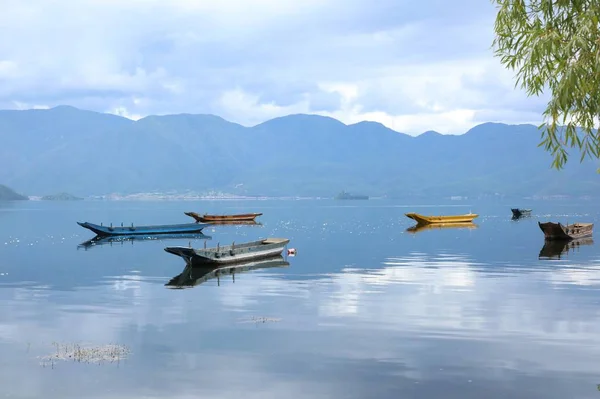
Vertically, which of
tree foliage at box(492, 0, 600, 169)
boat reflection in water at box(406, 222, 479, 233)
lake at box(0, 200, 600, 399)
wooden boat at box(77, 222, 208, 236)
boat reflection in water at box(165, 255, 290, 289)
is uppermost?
tree foliage at box(492, 0, 600, 169)

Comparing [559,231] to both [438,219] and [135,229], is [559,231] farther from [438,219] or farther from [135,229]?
[135,229]

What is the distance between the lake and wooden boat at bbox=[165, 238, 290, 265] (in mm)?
2342

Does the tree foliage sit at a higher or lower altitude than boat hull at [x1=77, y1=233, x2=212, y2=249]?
higher

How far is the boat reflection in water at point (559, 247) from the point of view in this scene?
78.2 metres

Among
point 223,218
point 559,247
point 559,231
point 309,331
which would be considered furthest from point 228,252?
point 223,218

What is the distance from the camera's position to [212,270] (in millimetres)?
61875

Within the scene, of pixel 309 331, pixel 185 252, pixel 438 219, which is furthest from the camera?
pixel 438 219

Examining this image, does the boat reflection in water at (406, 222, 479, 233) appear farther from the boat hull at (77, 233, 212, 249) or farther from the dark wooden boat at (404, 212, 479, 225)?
the boat hull at (77, 233, 212, 249)

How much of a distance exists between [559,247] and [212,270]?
46.9m

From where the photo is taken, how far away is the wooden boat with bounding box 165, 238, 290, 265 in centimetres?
6266

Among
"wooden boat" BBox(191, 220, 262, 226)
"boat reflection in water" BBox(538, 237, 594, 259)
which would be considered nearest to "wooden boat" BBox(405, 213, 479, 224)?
"wooden boat" BBox(191, 220, 262, 226)

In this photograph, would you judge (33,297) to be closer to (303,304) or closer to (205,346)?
(303,304)

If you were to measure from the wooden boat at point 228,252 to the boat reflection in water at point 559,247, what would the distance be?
2834cm

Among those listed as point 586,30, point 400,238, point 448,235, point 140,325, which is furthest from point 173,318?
point 448,235
